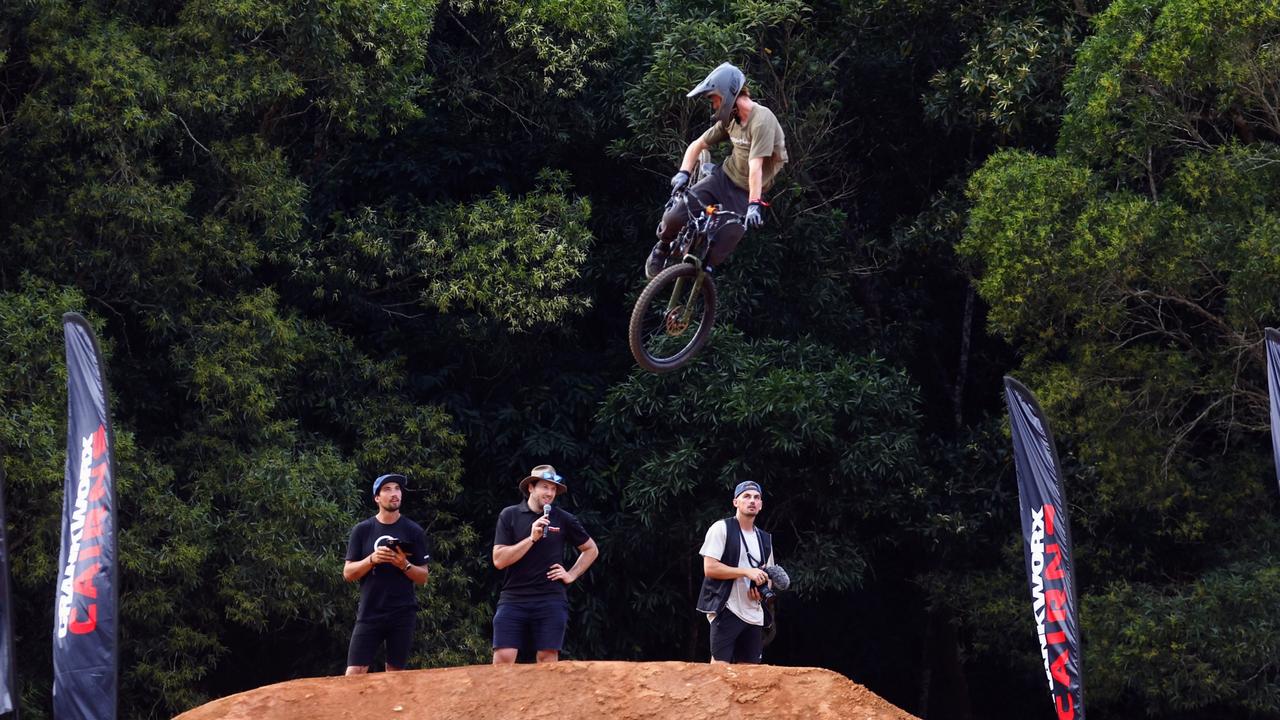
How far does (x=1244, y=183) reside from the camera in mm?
15461

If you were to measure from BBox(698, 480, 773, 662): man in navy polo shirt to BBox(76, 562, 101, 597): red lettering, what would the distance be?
3.95 meters

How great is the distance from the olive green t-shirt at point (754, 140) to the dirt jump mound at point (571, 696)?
125 inches

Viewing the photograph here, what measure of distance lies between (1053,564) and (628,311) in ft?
28.7

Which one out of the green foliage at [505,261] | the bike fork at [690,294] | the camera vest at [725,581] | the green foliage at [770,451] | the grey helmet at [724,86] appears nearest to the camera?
the camera vest at [725,581]

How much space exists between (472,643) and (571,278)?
4058 mm

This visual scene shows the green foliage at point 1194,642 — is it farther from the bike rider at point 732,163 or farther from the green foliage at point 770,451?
the bike rider at point 732,163

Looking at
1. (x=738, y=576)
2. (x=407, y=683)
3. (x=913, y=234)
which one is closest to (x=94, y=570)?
(x=407, y=683)

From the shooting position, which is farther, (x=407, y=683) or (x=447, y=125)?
(x=447, y=125)

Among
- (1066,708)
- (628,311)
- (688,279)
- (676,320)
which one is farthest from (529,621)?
(628,311)

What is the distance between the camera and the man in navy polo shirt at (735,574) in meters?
9.87

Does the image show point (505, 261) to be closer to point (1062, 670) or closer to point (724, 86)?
point (724, 86)

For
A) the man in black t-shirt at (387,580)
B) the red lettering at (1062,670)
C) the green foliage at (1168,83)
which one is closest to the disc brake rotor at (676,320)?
the man in black t-shirt at (387,580)

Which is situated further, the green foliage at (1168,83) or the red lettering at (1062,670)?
the green foliage at (1168,83)

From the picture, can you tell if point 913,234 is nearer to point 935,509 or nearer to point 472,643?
point 935,509
